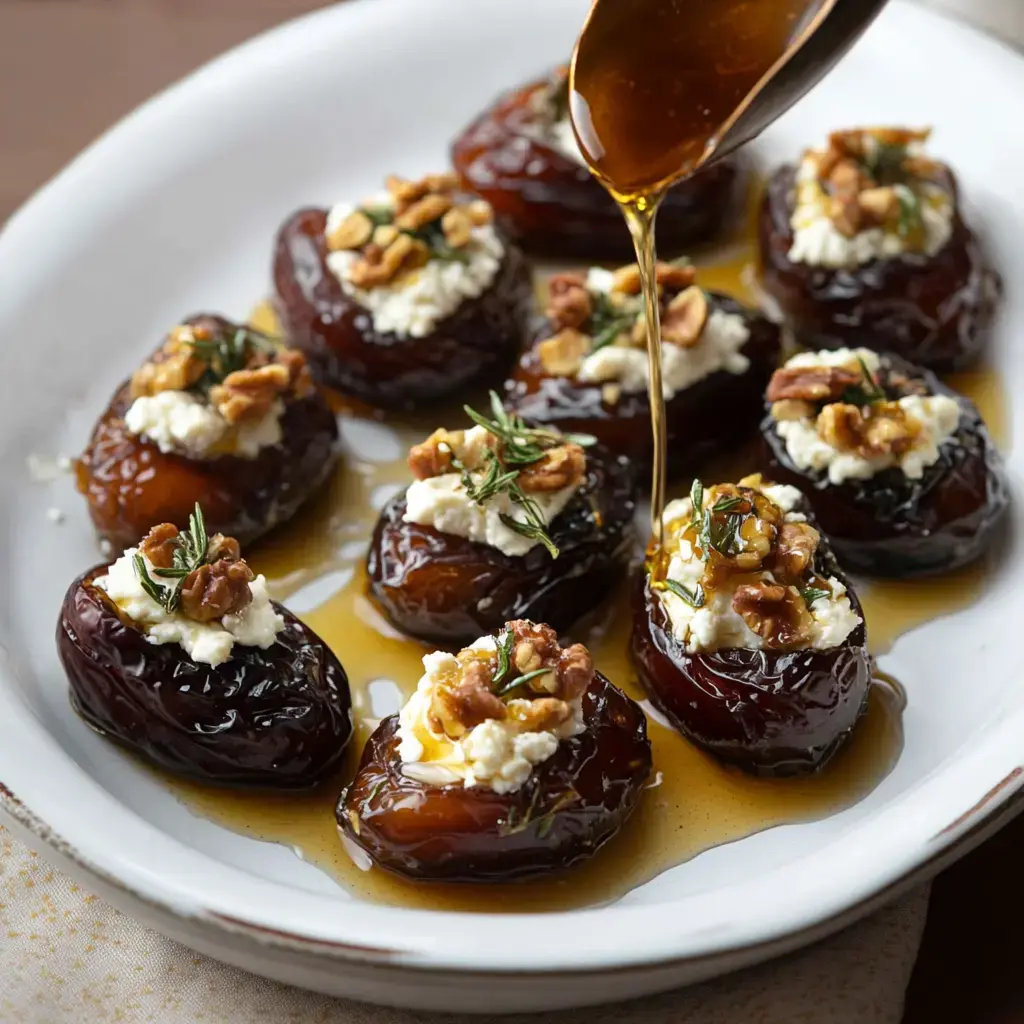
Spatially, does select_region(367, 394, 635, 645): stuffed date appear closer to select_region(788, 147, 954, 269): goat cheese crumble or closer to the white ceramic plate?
Answer: the white ceramic plate

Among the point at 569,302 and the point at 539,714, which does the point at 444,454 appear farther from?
the point at 539,714

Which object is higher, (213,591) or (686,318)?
(213,591)

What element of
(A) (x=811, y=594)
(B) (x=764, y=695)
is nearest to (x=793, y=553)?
(A) (x=811, y=594)

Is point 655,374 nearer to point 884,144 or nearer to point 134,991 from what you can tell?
point 884,144

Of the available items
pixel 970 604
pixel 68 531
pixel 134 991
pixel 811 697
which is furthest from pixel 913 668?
pixel 68 531

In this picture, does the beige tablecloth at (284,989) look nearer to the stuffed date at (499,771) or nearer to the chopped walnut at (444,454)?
the stuffed date at (499,771)

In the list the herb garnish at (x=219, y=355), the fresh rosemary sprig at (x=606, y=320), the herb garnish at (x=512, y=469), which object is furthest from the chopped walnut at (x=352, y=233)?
the herb garnish at (x=512, y=469)

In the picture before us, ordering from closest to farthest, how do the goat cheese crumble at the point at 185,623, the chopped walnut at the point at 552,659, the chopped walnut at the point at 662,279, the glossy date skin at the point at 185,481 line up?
1. the chopped walnut at the point at 552,659
2. the goat cheese crumble at the point at 185,623
3. the glossy date skin at the point at 185,481
4. the chopped walnut at the point at 662,279
